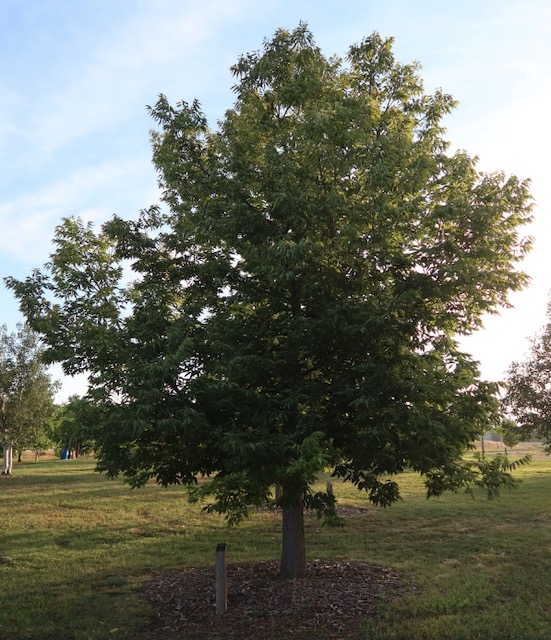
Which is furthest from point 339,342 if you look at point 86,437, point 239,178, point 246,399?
point 86,437

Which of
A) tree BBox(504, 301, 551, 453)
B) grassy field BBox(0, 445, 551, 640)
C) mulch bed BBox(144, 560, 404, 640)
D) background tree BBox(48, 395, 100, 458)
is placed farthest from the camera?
tree BBox(504, 301, 551, 453)

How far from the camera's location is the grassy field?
9586 mm

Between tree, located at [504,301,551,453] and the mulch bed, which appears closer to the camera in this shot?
the mulch bed

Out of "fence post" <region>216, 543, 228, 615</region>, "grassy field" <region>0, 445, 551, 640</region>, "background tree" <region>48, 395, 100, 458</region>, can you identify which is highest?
"background tree" <region>48, 395, 100, 458</region>

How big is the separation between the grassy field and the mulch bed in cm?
43

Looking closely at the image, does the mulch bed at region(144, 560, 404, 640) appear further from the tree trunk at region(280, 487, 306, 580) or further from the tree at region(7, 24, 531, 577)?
the tree at region(7, 24, 531, 577)

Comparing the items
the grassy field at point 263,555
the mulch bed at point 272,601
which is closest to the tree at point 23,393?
the grassy field at point 263,555

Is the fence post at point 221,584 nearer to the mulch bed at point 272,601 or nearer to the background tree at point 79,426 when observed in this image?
the mulch bed at point 272,601

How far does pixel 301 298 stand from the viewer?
10367 millimetres

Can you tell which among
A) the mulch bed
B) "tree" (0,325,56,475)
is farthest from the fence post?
"tree" (0,325,56,475)

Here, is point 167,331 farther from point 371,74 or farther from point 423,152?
point 371,74

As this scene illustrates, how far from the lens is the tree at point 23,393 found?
1567 inches

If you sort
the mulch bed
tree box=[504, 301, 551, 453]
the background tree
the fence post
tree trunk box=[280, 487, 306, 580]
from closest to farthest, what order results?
the background tree → the mulch bed → the fence post → tree trunk box=[280, 487, 306, 580] → tree box=[504, 301, 551, 453]

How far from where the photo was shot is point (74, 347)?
10250 mm
